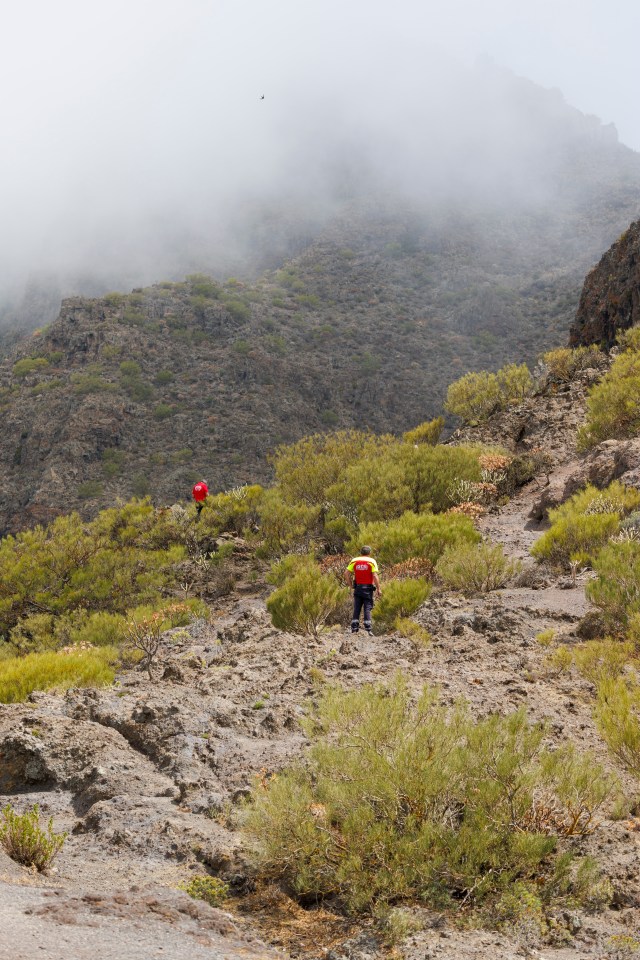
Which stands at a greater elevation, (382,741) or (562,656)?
(382,741)

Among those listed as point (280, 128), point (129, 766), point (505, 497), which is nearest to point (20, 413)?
point (505, 497)

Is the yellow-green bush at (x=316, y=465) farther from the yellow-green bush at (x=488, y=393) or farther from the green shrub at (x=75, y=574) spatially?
the yellow-green bush at (x=488, y=393)

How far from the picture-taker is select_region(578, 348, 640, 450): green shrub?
17.8 meters

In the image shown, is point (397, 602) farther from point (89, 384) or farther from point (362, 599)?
point (89, 384)

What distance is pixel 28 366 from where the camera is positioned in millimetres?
51188

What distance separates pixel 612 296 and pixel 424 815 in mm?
28297

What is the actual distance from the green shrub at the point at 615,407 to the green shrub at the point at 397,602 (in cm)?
996

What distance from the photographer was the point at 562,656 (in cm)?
724

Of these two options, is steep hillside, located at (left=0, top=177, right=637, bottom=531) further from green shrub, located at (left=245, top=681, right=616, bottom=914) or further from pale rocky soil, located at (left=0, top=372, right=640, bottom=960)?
green shrub, located at (left=245, top=681, right=616, bottom=914)

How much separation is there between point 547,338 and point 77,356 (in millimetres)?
36002

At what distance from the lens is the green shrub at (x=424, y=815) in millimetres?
3488

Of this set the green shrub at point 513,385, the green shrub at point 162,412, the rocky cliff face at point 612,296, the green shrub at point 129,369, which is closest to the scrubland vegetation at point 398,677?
the green shrub at point 513,385

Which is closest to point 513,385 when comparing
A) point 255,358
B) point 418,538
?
point 418,538

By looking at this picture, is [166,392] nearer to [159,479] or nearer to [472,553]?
[159,479]
